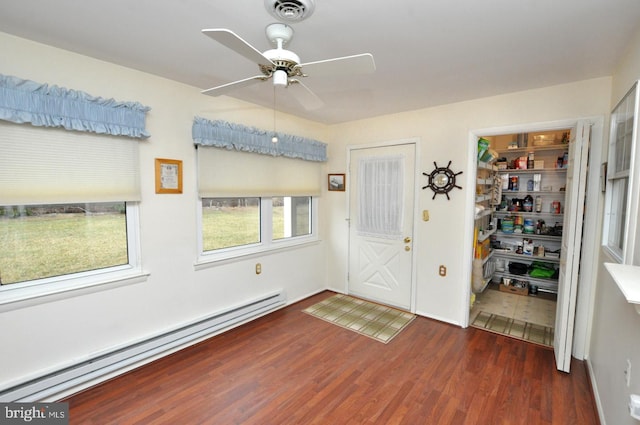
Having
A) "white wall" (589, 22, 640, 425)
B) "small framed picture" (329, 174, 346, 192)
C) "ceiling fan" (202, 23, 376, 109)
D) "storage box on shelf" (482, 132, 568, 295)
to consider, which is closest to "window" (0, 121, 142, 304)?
"ceiling fan" (202, 23, 376, 109)

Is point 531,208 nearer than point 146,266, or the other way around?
point 146,266

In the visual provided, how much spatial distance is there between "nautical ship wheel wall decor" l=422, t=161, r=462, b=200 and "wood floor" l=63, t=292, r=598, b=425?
1.56 m

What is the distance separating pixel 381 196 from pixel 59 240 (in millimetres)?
3195

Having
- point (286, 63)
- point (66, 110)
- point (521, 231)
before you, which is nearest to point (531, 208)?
point (521, 231)

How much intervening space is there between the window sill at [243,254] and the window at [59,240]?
66 cm

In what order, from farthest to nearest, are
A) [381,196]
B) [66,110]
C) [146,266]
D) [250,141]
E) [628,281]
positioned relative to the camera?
[381,196], [250,141], [146,266], [66,110], [628,281]

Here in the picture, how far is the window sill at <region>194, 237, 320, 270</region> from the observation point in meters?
2.91

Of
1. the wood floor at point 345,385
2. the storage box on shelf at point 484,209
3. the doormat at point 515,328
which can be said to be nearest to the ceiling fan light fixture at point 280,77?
the wood floor at point 345,385

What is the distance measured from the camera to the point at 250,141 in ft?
10.3

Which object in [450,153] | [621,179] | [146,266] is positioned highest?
[450,153]

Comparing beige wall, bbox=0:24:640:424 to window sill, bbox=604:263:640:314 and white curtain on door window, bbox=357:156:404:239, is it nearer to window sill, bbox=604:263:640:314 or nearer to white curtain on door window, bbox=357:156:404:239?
white curtain on door window, bbox=357:156:404:239

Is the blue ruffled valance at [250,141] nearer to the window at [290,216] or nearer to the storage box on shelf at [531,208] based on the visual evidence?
the window at [290,216]

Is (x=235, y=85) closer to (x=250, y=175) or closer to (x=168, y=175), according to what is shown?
(x=168, y=175)

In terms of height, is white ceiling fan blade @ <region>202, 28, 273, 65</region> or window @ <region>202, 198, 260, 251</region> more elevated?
white ceiling fan blade @ <region>202, 28, 273, 65</region>
